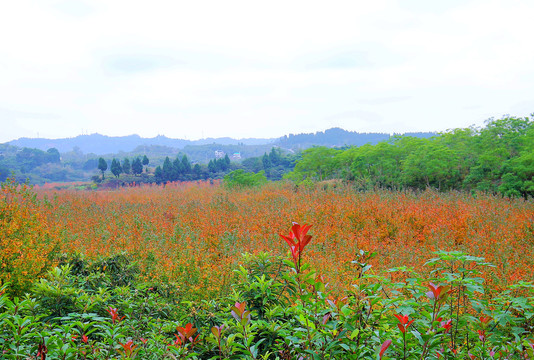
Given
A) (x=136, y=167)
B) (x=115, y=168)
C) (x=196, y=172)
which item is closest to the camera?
(x=115, y=168)

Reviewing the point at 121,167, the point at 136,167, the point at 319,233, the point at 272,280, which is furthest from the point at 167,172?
the point at 272,280

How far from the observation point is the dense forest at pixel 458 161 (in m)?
10.5

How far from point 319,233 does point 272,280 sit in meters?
4.45

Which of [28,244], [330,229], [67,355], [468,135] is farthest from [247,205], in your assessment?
[468,135]

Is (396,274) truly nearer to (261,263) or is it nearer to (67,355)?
(261,263)

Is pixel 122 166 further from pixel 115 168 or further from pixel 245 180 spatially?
pixel 245 180

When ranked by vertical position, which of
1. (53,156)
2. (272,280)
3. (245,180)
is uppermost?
(53,156)

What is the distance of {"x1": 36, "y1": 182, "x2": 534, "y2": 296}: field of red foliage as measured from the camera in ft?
14.5

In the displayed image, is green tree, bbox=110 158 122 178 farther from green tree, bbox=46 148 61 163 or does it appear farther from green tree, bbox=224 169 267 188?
green tree, bbox=46 148 61 163

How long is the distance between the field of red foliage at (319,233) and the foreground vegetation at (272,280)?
0.04m

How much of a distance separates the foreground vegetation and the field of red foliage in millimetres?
38

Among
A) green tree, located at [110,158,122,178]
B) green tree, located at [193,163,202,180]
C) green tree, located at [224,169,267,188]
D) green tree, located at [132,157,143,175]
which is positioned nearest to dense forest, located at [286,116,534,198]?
green tree, located at [224,169,267,188]

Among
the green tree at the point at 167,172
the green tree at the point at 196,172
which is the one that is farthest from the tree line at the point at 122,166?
the green tree at the point at 196,172

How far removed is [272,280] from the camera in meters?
2.13
